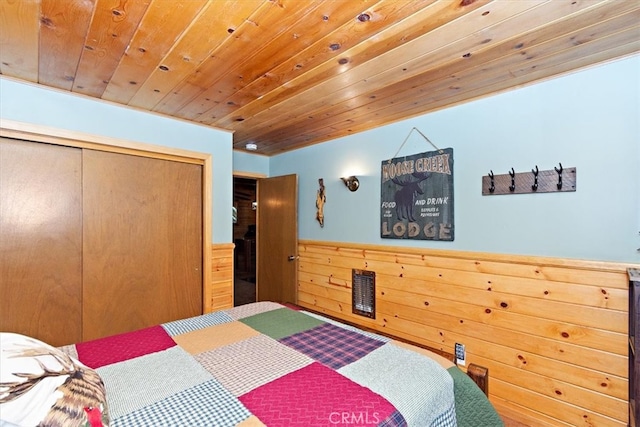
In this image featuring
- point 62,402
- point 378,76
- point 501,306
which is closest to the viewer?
point 62,402

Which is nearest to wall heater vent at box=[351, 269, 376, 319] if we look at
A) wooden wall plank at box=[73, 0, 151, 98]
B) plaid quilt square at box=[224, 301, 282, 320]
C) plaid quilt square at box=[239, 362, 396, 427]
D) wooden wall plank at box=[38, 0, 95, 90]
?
plaid quilt square at box=[224, 301, 282, 320]

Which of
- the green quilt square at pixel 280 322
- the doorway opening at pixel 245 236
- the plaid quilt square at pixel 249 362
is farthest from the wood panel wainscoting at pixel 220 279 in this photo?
the doorway opening at pixel 245 236

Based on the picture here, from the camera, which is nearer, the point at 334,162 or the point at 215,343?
the point at 215,343

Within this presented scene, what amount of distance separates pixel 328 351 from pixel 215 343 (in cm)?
58

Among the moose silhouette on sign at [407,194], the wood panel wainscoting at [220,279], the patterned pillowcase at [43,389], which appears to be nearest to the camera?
the patterned pillowcase at [43,389]

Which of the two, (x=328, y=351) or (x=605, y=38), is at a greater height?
(x=605, y=38)

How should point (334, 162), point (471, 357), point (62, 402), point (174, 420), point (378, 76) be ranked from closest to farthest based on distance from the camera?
point (62, 402) → point (174, 420) → point (378, 76) → point (471, 357) → point (334, 162)

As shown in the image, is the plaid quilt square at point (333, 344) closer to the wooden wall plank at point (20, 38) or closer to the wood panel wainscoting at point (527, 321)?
the wood panel wainscoting at point (527, 321)

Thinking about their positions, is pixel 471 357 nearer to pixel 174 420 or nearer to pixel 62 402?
pixel 174 420

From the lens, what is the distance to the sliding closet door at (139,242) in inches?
90.8

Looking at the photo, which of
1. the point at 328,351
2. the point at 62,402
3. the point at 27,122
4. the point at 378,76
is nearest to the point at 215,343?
the point at 328,351

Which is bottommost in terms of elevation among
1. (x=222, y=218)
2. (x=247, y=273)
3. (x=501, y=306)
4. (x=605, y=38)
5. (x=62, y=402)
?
(x=247, y=273)

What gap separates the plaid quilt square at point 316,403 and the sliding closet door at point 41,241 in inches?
78.1

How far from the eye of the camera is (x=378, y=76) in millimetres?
1921
